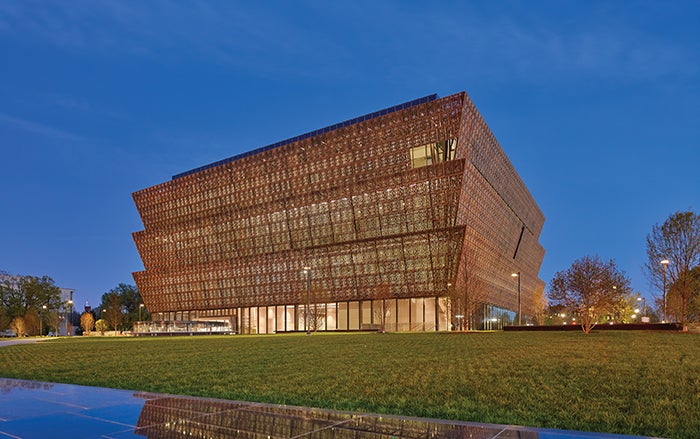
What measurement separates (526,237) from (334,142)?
64995 millimetres

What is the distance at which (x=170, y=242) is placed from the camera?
116 metres

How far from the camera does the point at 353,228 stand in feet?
284

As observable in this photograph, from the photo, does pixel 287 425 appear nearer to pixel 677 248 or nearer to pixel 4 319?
pixel 677 248

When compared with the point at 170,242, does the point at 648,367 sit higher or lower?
lower

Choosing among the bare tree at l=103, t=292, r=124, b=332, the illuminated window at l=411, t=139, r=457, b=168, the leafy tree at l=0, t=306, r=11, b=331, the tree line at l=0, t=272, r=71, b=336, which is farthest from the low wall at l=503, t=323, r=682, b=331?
the tree line at l=0, t=272, r=71, b=336

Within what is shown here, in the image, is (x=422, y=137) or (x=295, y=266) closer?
(x=422, y=137)

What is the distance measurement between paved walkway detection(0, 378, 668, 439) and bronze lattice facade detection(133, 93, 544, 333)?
2162 inches

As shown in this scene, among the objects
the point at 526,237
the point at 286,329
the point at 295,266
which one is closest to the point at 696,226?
the point at 295,266

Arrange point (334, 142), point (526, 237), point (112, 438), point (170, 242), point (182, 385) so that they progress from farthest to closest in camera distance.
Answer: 1. point (526, 237)
2. point (170, 242)
3. point (334, 142)
4. point (182, 385)
5. point (112, 438)

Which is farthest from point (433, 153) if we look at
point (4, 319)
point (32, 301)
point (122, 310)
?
point (122, 310)

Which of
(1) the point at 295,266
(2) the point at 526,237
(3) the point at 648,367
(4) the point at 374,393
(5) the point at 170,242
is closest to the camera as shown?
(4) the point at 374,393

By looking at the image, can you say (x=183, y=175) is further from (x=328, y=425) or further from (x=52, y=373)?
(x=328, y=425)

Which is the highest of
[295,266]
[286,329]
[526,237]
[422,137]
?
[422,137]

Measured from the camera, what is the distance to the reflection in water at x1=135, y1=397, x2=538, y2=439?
18.4 ft
